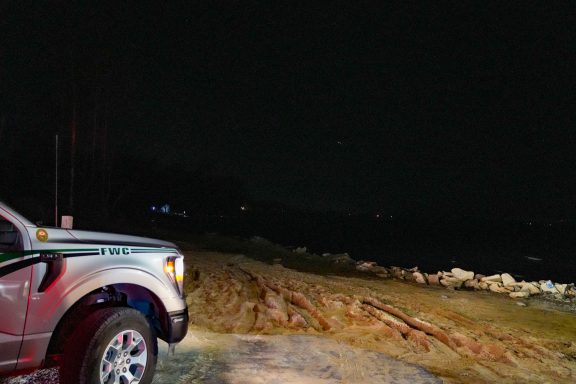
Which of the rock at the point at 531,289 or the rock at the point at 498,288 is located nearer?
the rock at the point at 531,289

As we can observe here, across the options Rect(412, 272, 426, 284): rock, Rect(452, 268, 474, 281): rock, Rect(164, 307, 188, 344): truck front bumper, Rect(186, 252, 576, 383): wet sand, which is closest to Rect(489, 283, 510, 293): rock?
Rect(452, 268, 474, 281): rock

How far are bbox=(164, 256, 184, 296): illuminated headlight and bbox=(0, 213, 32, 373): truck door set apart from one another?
1221 mm

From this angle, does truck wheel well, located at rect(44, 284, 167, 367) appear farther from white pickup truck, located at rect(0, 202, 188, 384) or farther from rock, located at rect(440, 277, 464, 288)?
rock, located at rect(440, 277, 464, 288)

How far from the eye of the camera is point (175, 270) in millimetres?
4379

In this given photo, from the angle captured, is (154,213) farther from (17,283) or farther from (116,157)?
(17,283)

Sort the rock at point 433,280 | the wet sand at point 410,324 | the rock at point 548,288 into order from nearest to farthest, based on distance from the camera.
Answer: the wet sand at point 410,324 < the rock at point 548,288 < the rock at point 433,280

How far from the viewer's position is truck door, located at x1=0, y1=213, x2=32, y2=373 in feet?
10.6

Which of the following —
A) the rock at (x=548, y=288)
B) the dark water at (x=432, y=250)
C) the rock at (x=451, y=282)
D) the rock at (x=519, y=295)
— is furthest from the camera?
the dark water at (x=432, y=250)

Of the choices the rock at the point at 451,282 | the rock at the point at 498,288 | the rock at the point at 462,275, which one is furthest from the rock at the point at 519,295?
the rock at the point at 462,275

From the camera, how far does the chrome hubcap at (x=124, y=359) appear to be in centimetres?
366

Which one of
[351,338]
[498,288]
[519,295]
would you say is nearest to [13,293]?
[351,338]

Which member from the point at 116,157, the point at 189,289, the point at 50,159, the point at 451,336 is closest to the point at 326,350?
the point at 451,336

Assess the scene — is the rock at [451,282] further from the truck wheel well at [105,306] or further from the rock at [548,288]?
the truck wheel well at [105,306]

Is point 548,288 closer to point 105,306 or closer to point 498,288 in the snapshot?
point 498,288
